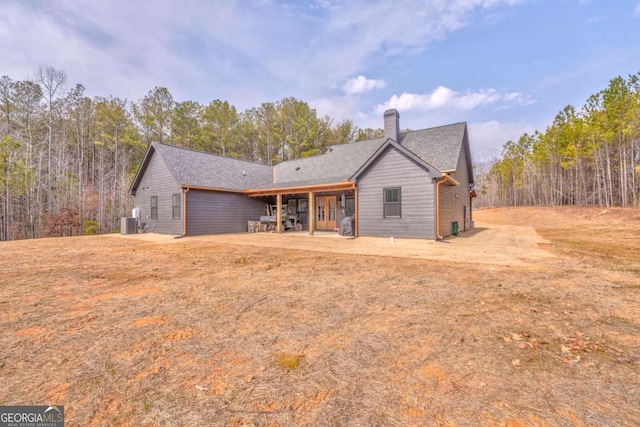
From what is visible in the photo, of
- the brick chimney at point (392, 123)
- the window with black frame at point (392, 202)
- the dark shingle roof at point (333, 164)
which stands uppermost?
the brick chimney at point (392, 123)

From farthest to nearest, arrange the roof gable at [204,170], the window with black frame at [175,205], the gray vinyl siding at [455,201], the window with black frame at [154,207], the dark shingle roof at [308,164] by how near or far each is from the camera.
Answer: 1. the window with black frame at [154,207]
2. the roof gable at [204,170]
3. the window with black frame at [175,205]
4. the dark shingle roof at [308,164]
5. the gray vinyl siding at [455,201]

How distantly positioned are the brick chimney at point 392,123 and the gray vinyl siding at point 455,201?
3750 millimetres

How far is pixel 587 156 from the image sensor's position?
79.0 feet

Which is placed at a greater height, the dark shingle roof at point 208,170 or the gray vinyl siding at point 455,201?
the dark shingle roof at point 208,170

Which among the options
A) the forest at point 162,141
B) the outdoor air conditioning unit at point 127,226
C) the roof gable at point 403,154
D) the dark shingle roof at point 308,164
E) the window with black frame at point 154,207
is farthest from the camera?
the forest at point 162,141

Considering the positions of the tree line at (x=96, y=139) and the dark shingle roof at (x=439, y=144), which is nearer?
the dark shingle roof at (x=439, y=144)

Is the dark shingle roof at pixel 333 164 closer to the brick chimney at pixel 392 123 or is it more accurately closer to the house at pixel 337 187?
the house at pixel 337 187

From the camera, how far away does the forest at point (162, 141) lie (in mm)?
17172

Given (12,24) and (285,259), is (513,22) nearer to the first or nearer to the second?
(285,259)

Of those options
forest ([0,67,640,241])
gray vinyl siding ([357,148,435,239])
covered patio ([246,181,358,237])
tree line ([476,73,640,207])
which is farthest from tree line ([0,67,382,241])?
tree line ([476,73,640,207])

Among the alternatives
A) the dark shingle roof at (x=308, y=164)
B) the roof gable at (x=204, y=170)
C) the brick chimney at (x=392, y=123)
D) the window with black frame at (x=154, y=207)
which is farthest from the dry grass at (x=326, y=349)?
the window with black frame at (x=154, y=207)

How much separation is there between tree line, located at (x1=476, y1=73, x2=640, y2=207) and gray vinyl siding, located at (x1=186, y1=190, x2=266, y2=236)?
26.6 metres

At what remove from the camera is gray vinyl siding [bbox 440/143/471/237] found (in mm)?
11458

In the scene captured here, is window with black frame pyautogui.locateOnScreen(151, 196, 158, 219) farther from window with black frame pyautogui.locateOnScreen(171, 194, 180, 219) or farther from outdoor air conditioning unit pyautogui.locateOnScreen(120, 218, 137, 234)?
window with black frame pyautogui.locateOnScreen(171, 194, 180, 219)
